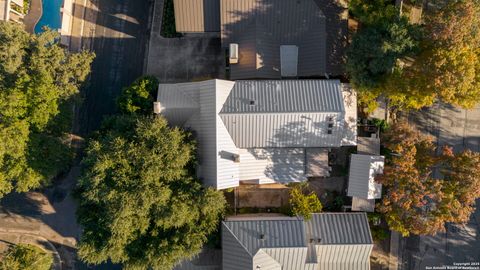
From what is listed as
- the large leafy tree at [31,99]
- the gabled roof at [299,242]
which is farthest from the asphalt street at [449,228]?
Answer: the large leafy tree at [31,99]

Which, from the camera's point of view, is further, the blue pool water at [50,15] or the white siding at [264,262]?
the blue pool water at [50,15]

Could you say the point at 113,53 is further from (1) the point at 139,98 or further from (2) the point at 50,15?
(1) the point at 139,98

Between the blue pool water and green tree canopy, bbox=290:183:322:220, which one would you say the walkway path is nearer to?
the blue pool water

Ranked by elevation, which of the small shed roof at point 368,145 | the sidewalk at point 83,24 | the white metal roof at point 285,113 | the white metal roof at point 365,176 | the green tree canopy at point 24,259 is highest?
the sidewalk at point 83,24

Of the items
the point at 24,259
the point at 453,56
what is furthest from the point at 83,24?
the point at 453,56

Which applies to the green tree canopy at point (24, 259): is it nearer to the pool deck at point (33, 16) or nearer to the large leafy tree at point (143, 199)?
the large leafy tree at point (143, 199)

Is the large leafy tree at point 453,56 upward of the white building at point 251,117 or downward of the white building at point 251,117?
upward

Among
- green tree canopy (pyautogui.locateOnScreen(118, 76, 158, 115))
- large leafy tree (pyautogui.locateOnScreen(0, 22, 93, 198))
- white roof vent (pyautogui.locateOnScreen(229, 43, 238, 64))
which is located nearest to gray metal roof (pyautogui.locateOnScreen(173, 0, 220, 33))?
white roof vent (pyautogui.locateOnScreen(229, 43, 238, 64))
